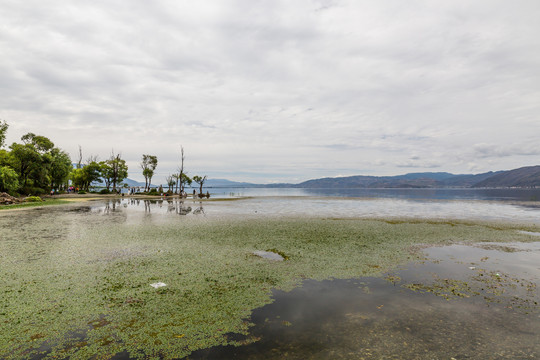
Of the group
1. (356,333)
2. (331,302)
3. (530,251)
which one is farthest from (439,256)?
(356,333)

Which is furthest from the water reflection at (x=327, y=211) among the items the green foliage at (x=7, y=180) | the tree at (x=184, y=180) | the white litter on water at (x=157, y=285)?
the tree at (x=184, y=180)

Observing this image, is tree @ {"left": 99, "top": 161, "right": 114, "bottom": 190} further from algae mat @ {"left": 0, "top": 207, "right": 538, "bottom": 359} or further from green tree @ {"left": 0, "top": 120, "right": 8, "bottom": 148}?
algae mat @ {"left": 0, "top": 207, "right": 538, "bottom": 359}

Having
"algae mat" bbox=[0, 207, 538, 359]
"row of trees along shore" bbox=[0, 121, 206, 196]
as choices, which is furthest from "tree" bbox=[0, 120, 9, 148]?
"algae mat" bbox=[0, 207, 538, 359]

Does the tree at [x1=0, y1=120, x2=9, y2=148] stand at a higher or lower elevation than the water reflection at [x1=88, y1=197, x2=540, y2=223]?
higher

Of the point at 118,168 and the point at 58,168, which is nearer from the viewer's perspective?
the point at 58,168

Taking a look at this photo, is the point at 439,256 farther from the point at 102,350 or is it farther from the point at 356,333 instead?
the point at 102,350

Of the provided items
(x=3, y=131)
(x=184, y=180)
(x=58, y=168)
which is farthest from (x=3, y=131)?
(x=184, y=180)

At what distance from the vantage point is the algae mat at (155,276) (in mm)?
5883

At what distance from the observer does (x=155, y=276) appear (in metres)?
9.83

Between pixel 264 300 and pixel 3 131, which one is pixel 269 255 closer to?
pixel 264 300

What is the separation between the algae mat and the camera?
19.3 feet

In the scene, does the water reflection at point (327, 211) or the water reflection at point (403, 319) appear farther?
the water reflection at point (327, 211)

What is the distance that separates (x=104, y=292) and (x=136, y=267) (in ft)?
8.38

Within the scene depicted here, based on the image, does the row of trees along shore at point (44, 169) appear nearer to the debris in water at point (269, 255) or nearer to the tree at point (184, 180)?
the tree at point (184, 180)
